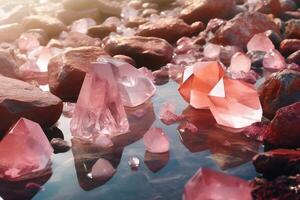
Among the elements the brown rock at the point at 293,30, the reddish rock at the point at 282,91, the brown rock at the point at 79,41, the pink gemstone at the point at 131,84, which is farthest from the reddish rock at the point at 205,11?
the reddish rock at the point at 282,91

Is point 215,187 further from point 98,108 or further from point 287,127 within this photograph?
point 98,108

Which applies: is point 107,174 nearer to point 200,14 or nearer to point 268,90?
point 268,90

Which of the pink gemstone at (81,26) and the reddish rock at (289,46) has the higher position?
the reddish rock at (289,46)

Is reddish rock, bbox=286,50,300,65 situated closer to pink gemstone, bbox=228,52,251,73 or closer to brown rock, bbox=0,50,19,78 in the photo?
pink gemstone, bbox=228,52,251,73

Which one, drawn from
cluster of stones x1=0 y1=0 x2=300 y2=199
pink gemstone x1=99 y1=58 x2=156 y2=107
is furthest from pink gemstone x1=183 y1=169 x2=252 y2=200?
pink gemstone x1=99 y1=58 x2=156 y2=107

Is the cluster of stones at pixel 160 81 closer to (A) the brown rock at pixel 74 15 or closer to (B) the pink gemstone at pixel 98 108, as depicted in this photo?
(B) the pink gemstone at pixel 98 108

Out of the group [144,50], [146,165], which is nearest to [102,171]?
[146,165]
